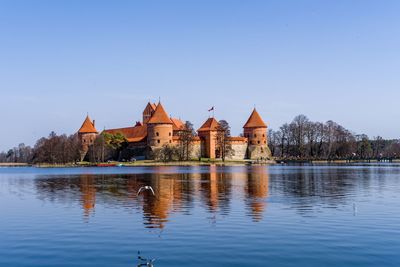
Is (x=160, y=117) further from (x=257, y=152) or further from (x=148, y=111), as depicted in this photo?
(x=148, y=111)

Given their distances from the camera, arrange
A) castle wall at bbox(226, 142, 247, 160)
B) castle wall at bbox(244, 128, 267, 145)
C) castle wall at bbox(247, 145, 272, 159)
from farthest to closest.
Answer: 1. castle wall at bbox(244, 128, 267, 145)
2. castle wall at bbox(247, 145, 272, 159)
3. castle wall at bbox(226, 142, 247, 160)

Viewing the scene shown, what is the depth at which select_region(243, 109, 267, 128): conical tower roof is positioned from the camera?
11481cm

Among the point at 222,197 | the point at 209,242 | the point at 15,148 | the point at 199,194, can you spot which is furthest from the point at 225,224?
the point at 15,148

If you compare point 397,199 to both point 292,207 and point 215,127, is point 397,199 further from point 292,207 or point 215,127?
point 215,127

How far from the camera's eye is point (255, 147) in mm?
114062

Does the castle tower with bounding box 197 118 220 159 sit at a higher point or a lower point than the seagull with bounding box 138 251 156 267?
higher

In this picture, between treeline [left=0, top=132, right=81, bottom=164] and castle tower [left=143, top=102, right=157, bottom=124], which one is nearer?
treeline [left=0, top=132, right=81, bottom=164]

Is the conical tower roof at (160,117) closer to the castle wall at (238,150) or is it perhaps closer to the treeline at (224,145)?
the treeline at (224,145)

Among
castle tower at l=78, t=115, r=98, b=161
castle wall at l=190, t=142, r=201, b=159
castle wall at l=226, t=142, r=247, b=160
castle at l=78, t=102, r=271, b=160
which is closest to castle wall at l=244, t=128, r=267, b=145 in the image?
castle at l=78, t=102, r=271, b=160

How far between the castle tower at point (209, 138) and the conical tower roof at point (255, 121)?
854cm

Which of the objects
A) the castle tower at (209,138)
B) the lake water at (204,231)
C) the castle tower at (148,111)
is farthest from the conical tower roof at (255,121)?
the lake water at (204,231)

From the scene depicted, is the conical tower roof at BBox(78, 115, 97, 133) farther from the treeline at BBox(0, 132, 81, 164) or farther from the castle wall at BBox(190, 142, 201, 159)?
the castle wall at BBox(190, 142, 201, 159)

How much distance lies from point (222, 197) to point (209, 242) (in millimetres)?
11935

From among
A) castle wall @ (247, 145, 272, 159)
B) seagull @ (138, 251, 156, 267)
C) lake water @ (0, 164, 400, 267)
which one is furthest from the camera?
castle wall @ (247, 145, 272, 159)
